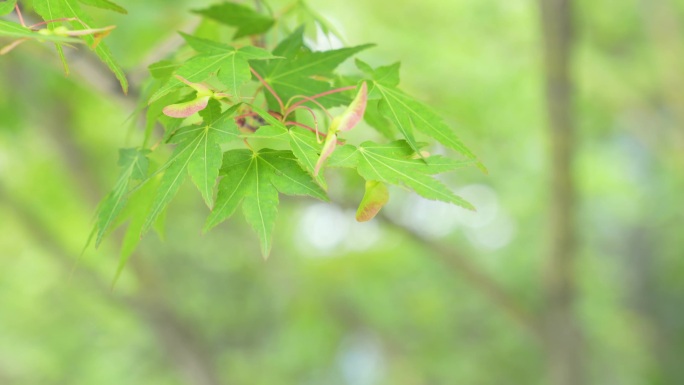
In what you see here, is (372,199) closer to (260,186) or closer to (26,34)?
(260,186)

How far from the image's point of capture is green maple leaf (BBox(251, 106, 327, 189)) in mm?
412

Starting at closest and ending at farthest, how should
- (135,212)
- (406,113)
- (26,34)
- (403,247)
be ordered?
(26,34) < (406,113) < (135,212) < (403,247)

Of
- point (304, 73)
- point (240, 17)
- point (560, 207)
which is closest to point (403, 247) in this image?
point (560, 207)

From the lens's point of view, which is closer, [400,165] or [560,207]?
[400,165]

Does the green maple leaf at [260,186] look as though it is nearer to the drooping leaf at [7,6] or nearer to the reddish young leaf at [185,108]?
the reddish young leaf at [185,108]

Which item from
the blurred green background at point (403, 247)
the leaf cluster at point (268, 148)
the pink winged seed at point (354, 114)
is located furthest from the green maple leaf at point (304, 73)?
the blurred green background at point (403, 247)

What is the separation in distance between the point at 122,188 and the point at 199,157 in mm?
78

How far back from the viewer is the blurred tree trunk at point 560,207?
3.68 feet

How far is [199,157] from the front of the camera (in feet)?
1.37

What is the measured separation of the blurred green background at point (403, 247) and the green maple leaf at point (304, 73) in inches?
23.6

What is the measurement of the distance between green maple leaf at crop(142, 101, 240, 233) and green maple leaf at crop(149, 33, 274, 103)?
0.02m

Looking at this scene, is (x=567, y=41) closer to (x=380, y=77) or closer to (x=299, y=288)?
(x=380, y=77)

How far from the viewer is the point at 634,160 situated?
421cm

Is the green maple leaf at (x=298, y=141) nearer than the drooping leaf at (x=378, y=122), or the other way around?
the green maple leaf at (x=298, y=141)
